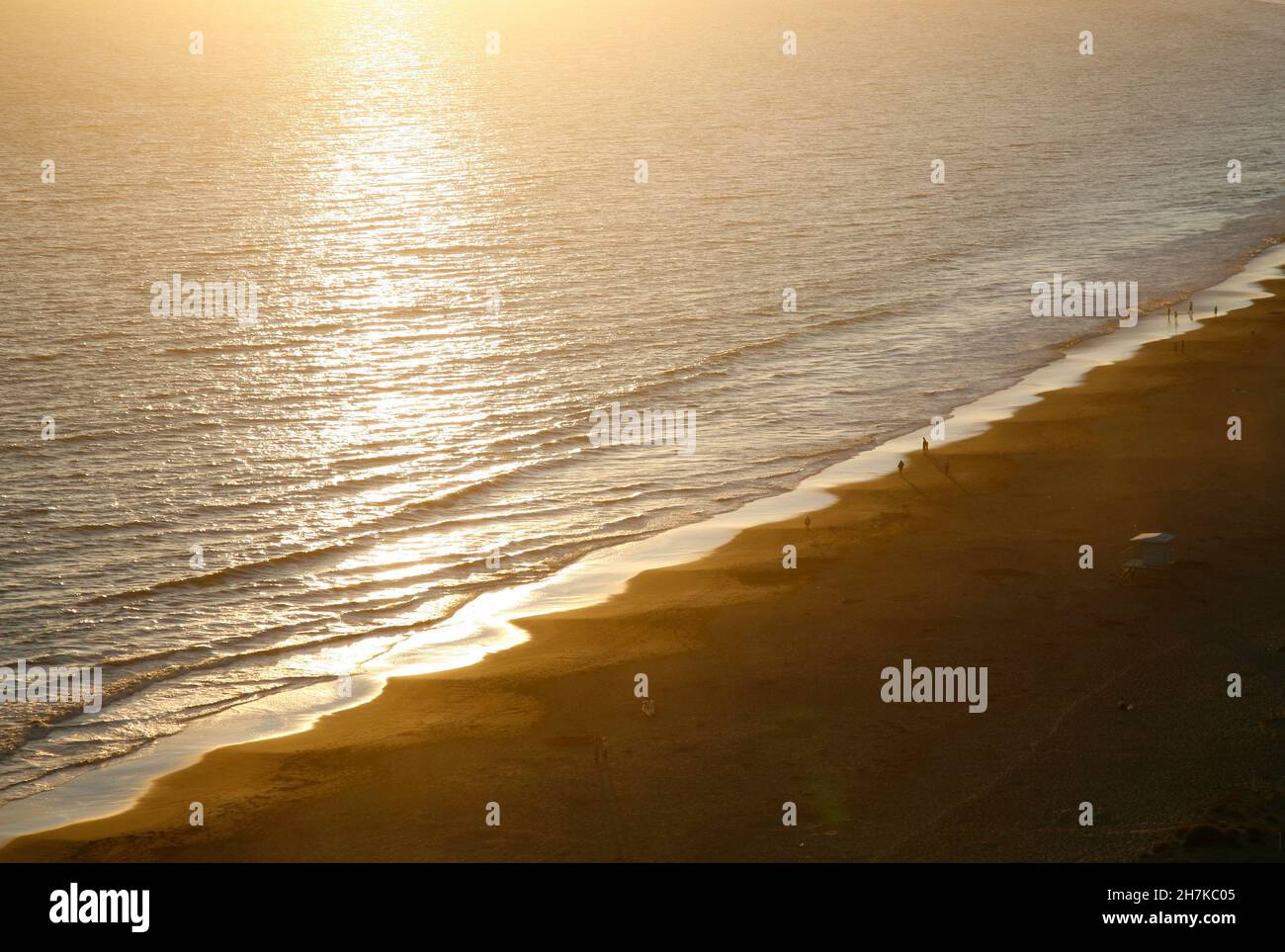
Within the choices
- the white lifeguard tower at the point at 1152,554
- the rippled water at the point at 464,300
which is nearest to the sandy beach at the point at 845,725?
the white lifeguard tower at the point at 1152,554

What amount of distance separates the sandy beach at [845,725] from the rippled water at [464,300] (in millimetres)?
2678

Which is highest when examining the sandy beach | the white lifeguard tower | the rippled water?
the rippled water

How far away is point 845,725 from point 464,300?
1055 inches

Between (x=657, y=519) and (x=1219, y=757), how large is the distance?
12.1 metres

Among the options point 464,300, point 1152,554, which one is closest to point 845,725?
point 1152,554

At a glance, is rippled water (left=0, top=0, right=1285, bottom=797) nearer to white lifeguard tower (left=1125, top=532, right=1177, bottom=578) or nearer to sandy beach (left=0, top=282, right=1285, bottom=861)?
sandy beach (left=0, top=282, right=1285, bottom=861)

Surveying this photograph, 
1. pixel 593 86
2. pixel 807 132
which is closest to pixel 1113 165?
pixel 807 132

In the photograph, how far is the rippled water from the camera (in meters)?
23.7

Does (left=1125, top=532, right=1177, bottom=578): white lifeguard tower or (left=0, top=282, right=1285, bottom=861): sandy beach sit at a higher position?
(left=1125, top=532, right=1177, bottom=578): white lifeguard tower

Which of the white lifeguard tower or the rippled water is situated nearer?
the white lifeguard tower

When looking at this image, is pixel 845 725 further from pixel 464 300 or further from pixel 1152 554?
pixel 464 300

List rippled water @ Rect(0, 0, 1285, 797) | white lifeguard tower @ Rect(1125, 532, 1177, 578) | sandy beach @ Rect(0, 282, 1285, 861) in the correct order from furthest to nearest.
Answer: rippled water @ Rect(0, 0, 1285, 797) < white lifeguard tower @ Rect(1125, 532, 1177, 578) < sandy beach @ Rect(0, 282, 1285, 861)

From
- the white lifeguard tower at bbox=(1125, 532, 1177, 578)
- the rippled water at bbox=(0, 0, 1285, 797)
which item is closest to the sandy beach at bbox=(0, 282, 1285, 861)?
the white lifeguard tower at bbox=(1125, 532, 1177, 578)

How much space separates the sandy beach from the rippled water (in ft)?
8.79
